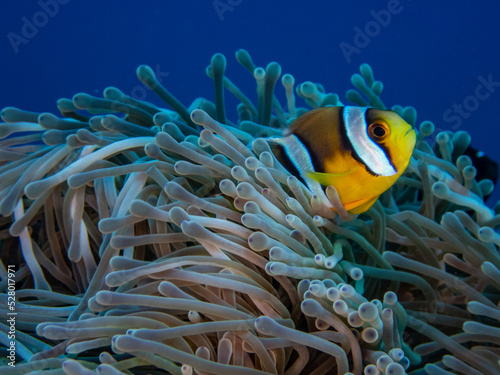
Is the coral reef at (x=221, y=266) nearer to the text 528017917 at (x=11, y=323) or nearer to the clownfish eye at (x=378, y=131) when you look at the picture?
the text 528017917 at (x=11, y=323)

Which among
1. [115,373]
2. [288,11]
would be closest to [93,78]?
[288,11]

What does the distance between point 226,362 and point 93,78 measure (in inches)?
438

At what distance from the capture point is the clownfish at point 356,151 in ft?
3.09

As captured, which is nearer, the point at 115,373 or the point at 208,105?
the point at 115,373

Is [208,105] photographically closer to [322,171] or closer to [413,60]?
[322,171]

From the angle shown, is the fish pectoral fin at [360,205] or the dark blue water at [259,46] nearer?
the fish pectoral fin at [360,205]

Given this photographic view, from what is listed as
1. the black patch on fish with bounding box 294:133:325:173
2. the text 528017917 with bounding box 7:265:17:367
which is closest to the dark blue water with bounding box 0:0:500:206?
the black patch on fish with bounding box 294:133:325:173

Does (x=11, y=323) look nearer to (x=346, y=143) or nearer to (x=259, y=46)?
(x=346, y=143)

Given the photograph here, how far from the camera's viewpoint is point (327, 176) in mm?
944

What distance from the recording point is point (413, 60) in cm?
1062

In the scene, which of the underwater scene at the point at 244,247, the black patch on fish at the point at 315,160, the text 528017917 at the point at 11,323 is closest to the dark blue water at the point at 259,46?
the underwater scene at the point at 244,247

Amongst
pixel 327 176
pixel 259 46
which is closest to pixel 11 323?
pixel 327 176

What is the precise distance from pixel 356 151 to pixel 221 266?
0.38m

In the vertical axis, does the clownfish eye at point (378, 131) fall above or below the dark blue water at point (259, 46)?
below
